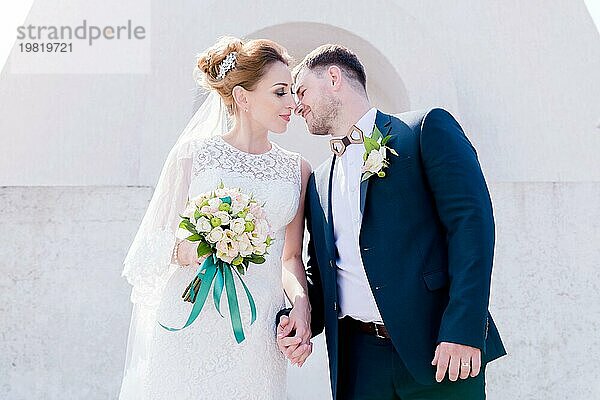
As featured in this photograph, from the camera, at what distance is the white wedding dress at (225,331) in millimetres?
3033

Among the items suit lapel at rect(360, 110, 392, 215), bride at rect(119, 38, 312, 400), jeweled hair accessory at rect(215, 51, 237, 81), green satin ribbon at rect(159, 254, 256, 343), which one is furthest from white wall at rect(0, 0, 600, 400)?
suit lapel at rect(360, 110, 392, 215)

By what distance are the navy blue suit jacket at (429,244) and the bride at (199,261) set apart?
1.21 ft

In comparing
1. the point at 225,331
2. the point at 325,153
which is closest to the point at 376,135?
the point at 225,331

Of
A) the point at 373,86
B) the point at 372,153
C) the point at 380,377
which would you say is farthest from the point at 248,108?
the point at 373,86

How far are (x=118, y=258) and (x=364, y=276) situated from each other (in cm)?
307

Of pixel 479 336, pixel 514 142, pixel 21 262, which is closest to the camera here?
pixel 479 336

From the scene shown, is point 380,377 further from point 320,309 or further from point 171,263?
point 171,263

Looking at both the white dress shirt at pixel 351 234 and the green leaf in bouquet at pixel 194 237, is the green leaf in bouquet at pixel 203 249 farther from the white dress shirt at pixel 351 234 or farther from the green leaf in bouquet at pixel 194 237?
the white dress shirt at pixel 351 234

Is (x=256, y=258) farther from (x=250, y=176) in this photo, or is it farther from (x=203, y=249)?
(x=250, y=176)

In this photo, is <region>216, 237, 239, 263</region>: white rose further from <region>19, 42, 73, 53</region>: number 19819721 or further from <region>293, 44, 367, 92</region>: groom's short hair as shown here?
<region>19, 42, 73, 53</region>: number 19819721

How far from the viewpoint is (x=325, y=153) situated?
6883mm

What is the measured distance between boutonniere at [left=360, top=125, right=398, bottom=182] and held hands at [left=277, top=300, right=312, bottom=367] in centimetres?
62

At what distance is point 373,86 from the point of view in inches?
260

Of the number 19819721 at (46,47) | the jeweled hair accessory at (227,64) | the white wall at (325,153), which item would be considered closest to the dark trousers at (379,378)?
the jeweled hair accessory at (227,64)
